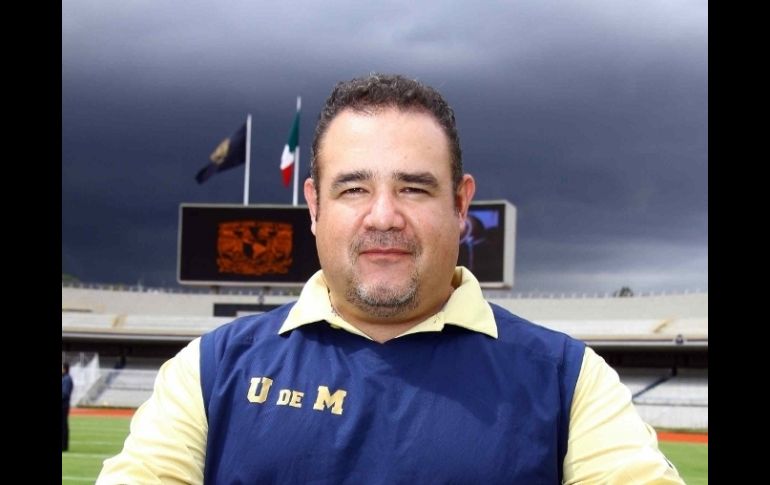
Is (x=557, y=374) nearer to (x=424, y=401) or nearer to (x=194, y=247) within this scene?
(x=424, y=401)

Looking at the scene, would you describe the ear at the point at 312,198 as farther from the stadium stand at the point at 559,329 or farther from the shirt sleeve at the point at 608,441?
the stadium stand at the point at 559,329

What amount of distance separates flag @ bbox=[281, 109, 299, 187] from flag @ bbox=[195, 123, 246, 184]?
1720 millimetres

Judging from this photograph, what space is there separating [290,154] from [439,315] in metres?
34.0

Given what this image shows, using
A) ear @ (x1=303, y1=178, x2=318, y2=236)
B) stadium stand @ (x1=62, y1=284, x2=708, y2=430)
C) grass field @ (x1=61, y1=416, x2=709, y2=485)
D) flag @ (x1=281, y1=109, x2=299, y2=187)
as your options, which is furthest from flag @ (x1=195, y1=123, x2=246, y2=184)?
ear @ (x1=303, y1=178, x2=318, y2=236)

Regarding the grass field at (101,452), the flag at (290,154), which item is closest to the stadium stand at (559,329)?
the flag at (290,154)

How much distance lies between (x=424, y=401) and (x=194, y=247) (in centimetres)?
3244

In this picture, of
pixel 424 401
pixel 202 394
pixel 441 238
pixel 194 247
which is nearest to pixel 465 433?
pixel 424 401

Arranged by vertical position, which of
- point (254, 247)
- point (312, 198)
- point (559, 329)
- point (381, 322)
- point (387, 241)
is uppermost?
point (312, 198)

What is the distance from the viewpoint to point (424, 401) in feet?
7.30

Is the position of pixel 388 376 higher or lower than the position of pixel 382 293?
lower

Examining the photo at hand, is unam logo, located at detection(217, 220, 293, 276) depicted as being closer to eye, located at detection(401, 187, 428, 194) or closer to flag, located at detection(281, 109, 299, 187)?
flag, located at detection(281, 109, 299, 187)

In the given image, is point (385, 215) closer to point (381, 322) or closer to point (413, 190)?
point (413, 190)

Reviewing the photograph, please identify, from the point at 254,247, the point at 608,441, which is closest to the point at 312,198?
the point at 608,441

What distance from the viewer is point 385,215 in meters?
2.20
